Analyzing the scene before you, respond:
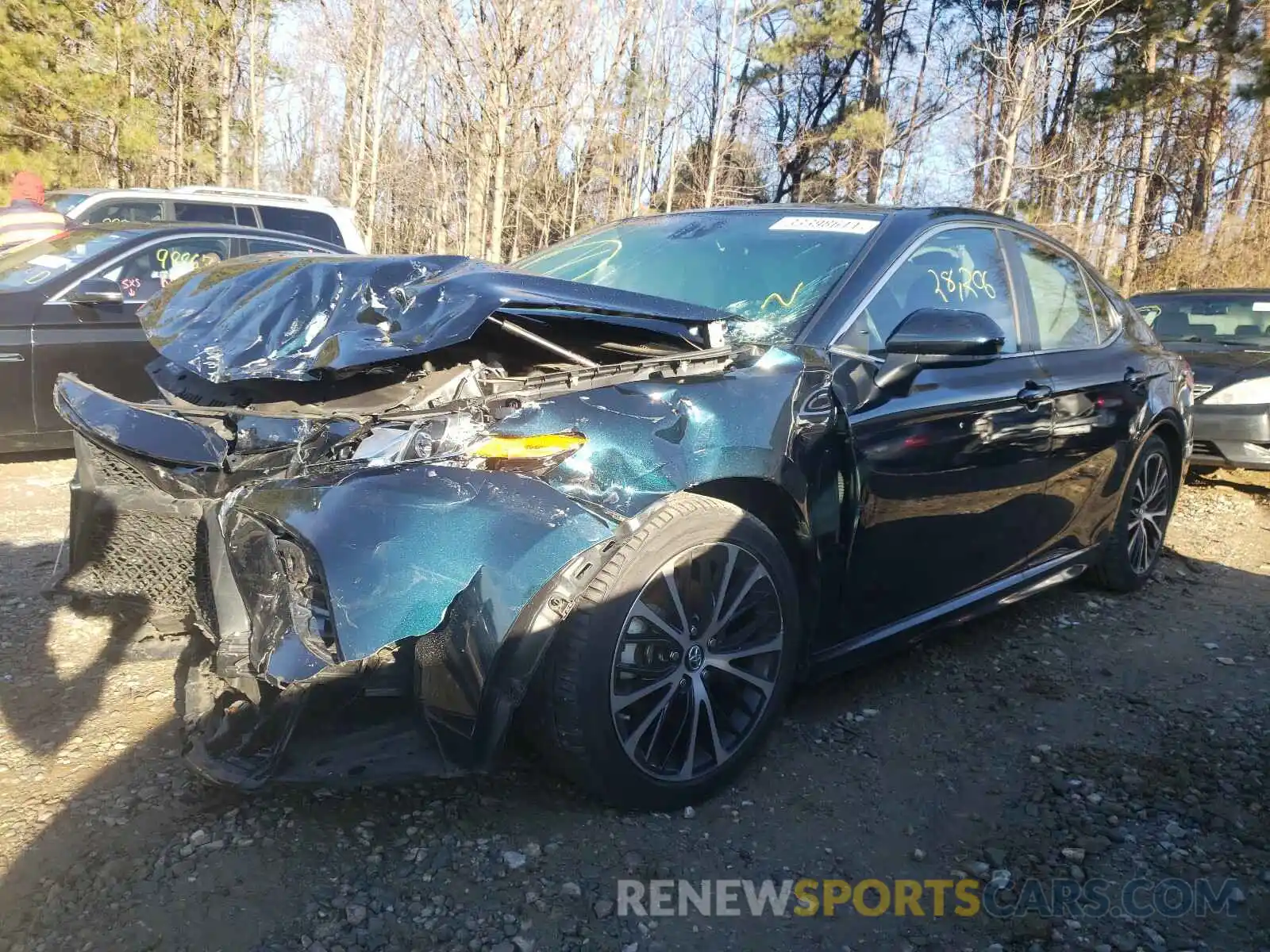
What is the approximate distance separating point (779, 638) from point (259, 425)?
151 centimetres

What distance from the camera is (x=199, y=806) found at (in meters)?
2.40

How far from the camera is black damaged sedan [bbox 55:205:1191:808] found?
6.77 feet

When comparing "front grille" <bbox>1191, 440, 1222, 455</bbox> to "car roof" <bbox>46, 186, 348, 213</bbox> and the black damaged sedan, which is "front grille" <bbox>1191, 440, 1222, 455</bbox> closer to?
the black damaged sedan

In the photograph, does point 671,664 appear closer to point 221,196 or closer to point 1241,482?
point 1241,482

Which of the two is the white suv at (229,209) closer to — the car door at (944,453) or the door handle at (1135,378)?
the car door at (944,453)

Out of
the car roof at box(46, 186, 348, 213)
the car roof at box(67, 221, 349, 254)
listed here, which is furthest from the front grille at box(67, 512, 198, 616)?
the car roof at box(46, 186, 348, 213)

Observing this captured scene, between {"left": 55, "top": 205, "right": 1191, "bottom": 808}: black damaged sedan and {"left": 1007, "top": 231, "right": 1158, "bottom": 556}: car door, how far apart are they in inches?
2.1

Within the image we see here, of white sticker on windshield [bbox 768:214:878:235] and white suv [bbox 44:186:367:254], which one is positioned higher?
white suv [bbox 44:186:367:254]

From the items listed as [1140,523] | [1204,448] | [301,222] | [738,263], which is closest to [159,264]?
[301,222]

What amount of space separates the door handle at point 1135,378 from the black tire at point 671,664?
2.34m

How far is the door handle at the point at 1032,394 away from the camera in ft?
11.1

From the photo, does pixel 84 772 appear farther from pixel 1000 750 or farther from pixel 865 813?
pixel 1000 750

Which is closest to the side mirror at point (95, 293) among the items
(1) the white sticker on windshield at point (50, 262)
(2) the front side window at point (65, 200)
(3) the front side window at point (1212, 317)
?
(1) the white sticker on windshield at point (50, 262)

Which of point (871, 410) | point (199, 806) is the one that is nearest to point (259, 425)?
point (199, 806)
